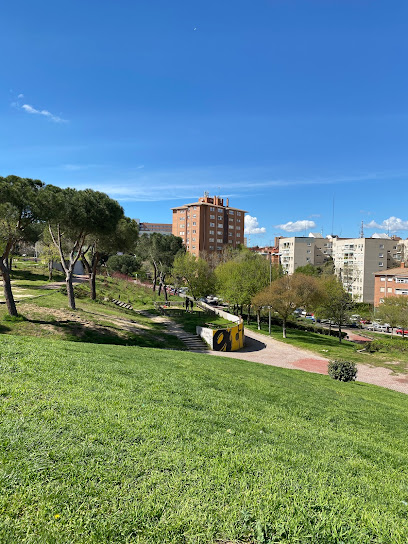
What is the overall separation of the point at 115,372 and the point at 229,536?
604cm

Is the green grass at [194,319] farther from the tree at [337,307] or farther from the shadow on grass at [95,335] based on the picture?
the tree at [337,307]

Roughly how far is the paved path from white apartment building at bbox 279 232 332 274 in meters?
76.9

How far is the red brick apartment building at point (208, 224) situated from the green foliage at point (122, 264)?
33915mm

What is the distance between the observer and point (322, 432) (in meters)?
6.78

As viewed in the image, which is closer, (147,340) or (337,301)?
(147,340)

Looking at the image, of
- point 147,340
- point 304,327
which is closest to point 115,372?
point 147,340

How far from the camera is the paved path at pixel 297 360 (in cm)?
1937

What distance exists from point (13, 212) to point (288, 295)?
24.0 meters

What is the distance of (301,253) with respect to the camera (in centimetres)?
10344

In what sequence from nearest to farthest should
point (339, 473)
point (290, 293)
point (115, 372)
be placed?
1. point (339, 473)
2. point (115, 372)
3. point (290, 293)

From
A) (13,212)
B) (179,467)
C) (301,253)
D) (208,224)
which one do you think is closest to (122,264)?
(208,224)

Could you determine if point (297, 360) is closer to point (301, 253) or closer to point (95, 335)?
point (95, 335)

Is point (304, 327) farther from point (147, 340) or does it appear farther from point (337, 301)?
point (147, 340)

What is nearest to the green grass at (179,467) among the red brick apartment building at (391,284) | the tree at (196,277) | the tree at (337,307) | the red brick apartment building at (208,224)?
the tree at (337,307)
